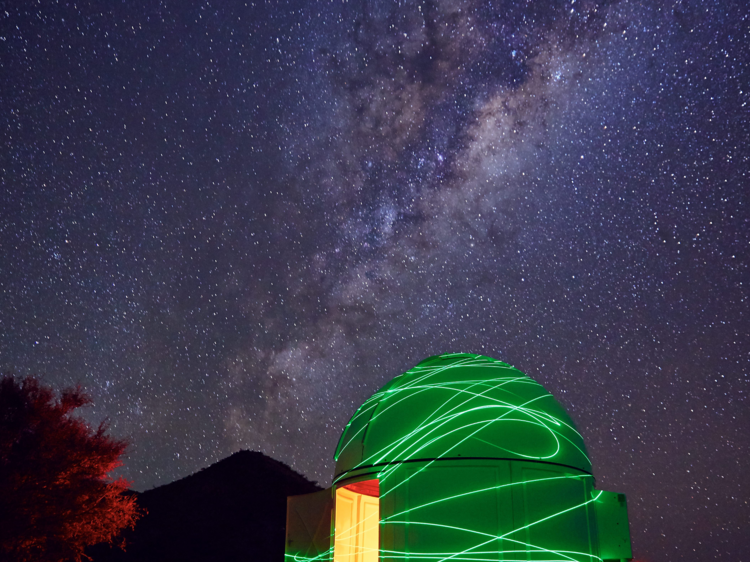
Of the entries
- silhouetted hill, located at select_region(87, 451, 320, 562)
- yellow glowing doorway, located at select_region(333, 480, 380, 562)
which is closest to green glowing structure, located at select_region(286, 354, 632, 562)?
yellow glowing doorway, located at select_region(333, 480, 380, 562)

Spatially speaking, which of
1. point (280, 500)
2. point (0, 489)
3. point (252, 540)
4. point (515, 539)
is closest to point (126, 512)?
point (0, 489)

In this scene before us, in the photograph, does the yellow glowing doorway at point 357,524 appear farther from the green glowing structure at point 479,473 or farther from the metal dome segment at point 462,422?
the metal dome segment at point 462,422

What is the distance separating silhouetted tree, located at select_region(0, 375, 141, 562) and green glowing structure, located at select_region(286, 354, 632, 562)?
846cm

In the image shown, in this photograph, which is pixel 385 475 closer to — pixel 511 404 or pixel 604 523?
pixel 511 404

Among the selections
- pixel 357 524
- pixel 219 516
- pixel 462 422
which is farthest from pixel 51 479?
pixel 219 516

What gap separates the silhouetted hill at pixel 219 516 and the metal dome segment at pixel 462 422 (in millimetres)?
18180

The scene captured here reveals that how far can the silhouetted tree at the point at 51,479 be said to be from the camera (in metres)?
12.3

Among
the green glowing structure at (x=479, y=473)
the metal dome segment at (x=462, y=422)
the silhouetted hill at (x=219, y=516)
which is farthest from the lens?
the silhouetted hill at (x=219, y=516)

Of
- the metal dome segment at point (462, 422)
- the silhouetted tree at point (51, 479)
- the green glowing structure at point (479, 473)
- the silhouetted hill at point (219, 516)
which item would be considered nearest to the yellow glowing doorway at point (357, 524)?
the green glowing structure at point (479, 473)

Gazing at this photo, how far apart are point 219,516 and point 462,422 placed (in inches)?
927

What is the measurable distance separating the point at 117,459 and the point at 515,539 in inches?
492

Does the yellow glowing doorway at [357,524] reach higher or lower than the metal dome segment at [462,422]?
lower

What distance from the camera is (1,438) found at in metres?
13.2

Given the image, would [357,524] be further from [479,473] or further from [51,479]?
[51,479]
